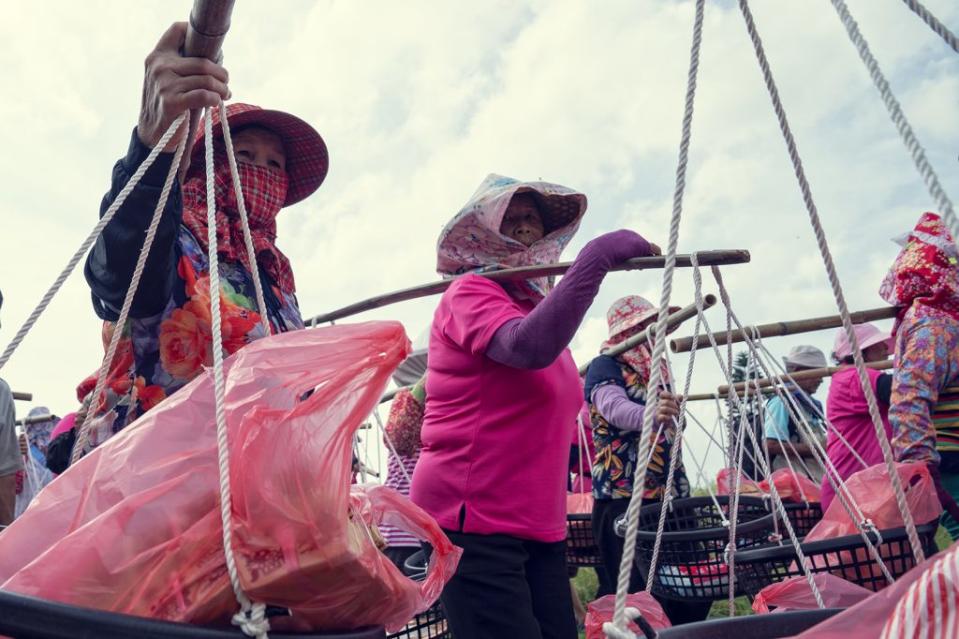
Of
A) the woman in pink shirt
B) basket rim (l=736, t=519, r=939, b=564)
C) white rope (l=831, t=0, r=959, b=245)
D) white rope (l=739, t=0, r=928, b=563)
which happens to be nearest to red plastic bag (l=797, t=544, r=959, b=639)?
white rope (l=831, t=0, r=959, b=245)

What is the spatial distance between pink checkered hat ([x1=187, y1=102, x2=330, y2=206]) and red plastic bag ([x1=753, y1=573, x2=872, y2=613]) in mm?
1329

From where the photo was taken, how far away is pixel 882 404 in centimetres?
324

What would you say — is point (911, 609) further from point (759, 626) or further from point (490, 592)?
point (490, 592)

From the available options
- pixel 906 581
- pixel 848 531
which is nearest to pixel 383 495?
pixel 906 581

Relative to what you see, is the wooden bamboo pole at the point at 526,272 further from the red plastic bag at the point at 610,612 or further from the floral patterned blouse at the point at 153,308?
the red plastic bag at the point at 610,612

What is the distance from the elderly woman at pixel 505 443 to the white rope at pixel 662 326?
0.76 m

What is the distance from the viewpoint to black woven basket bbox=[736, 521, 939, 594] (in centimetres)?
164

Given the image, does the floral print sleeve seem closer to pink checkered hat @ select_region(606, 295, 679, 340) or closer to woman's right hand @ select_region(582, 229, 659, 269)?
pink checkered hat @ select_region(606, 295, 679, 340)

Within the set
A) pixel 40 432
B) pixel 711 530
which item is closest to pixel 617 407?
pixel 711 530

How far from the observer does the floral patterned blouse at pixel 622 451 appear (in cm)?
310

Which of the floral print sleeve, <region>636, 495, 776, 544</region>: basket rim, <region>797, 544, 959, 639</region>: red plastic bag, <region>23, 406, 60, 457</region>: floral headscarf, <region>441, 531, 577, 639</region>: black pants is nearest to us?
<region>797, 544, 959, 639</region>: red plastic bag

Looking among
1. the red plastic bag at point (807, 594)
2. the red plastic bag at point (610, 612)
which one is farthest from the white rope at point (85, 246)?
the red plastic bag at point (610, 612)

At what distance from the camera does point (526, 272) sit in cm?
197

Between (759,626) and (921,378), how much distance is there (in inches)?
84.4
